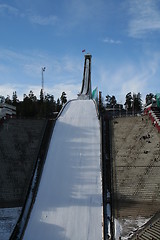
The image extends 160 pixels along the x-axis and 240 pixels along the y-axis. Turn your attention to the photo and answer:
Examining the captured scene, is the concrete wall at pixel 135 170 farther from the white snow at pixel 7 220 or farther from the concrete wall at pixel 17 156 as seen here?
the concrete wall at pixel 17 156

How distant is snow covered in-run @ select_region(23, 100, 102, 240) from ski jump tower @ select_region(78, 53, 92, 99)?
19.4 m

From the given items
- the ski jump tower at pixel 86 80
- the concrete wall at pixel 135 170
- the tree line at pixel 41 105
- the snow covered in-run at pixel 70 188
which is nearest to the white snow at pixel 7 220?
the snow covered in-run at pixel 70 188

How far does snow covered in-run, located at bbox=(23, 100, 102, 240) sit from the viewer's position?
14.6 meters

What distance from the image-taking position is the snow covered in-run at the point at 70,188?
48.0 ft

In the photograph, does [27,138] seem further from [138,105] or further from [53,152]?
[138,105]

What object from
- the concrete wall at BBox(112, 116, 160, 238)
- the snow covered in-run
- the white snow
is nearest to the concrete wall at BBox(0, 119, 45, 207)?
the white snow

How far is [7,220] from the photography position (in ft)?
51.1

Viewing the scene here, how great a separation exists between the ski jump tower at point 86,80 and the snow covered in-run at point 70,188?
19.4 meters

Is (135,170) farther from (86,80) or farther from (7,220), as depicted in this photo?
(86,80)

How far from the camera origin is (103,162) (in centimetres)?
2088

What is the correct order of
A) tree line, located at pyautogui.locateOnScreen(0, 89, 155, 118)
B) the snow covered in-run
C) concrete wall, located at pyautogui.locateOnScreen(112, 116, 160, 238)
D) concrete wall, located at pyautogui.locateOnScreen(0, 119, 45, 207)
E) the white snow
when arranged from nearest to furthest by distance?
the white snow, the snow covered in-run, concrete wall, located at pyautogui.locateOnScreen(112, 116, 160, 238), concrete wall, located at pyautogui.locateOnScreen(0, 119, 45, 207), tree line, located at pyautogui.locateOnScreen(0, 89, 155, 118)

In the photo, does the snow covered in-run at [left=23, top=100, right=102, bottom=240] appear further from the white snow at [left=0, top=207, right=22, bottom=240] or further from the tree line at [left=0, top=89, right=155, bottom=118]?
the tree line at [left=0, top=89, right=155, bottom=118]

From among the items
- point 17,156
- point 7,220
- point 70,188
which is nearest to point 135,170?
point 70,188

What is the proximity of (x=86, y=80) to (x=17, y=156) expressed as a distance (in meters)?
31.0
